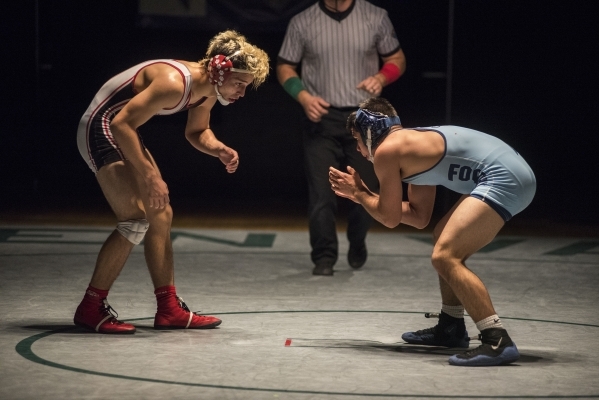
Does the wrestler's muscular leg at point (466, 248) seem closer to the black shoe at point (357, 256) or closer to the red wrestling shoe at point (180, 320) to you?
the red wrestling shoe at point (180, 320)

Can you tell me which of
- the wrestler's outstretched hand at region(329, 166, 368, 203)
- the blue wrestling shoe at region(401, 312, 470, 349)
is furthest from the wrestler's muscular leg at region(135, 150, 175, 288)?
the blue wrestling shoe at region(401, 312, 470, 349)

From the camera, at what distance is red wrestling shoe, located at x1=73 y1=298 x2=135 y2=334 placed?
595 centimetres

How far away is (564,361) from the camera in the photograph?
17.7 ft

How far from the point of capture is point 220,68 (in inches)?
236

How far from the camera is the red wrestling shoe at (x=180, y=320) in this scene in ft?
20.0

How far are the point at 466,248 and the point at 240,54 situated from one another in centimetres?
155

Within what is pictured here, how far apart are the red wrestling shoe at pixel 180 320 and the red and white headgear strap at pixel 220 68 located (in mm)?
1173

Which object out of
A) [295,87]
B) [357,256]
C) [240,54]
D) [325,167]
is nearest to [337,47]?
[295,87]

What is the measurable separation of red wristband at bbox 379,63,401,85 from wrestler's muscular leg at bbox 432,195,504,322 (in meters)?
3.08

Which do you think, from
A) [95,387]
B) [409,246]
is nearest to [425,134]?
[95,387]

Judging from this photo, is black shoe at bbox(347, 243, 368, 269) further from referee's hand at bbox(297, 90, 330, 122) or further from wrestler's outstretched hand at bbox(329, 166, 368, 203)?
wrestler's outstretched hand at bbox(329, 166, 368, 203)

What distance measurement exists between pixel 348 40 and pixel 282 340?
3201 mm

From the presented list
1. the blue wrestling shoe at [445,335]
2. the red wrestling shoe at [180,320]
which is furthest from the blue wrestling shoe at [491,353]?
the red wrestling shoe at [180,320]

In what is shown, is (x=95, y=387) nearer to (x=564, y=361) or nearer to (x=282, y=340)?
(x=282, y=340)
